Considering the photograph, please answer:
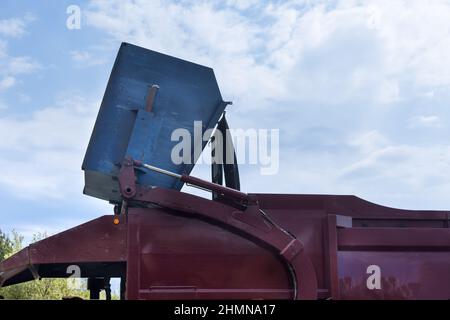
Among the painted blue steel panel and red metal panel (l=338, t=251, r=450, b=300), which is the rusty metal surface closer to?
red metal panel (l=338, t=251, r=450, b=300)

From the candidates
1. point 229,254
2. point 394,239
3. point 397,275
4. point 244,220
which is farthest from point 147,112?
point 397,275

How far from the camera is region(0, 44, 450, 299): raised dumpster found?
369 cm

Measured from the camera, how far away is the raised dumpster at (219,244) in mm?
3689

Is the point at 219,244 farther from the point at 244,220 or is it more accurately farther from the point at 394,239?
the point at 394,239

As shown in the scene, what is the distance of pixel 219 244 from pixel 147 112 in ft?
3.65

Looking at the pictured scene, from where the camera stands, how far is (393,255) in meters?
3.82

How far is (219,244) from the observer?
3.74 m

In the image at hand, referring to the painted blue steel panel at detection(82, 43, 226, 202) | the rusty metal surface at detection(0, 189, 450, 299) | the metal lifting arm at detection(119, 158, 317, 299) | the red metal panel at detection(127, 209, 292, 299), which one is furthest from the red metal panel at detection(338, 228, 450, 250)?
the painted blue steel panel at detection(82, 43, 226, 202)

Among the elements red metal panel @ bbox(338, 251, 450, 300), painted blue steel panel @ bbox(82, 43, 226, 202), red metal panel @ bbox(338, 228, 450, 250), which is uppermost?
painted blue steel panel @ bbox(82, 43, 226, 202)

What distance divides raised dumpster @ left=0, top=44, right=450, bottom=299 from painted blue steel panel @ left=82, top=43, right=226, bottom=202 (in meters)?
0.01

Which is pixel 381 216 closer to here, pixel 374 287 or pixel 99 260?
pixel 374 287

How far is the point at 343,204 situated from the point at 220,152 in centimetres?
109
